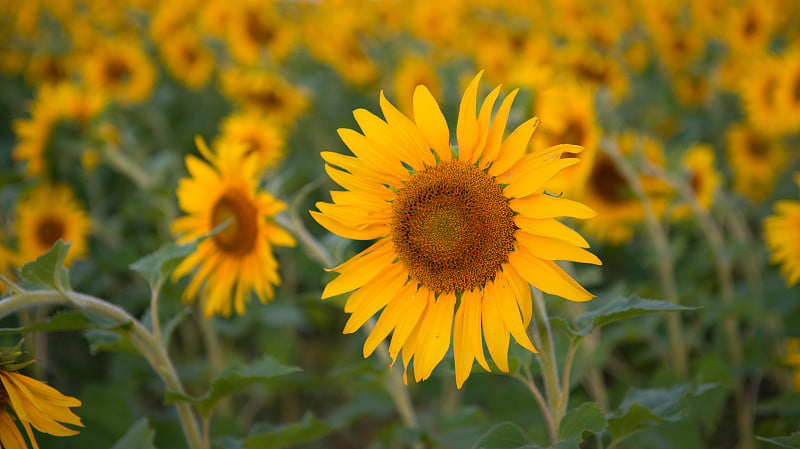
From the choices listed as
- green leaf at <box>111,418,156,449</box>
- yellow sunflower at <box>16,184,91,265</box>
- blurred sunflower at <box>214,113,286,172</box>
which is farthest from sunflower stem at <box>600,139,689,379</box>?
yellow sunflower at <box>16,184,91,265</box>

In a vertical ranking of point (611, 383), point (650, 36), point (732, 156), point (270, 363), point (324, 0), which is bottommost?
point (611, 383)

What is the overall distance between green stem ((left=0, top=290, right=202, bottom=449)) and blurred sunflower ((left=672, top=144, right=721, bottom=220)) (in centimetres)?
237

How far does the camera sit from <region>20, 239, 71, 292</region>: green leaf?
1.35 metres

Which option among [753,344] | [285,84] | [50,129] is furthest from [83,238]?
[753,344]

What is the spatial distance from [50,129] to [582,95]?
2789 millimetres

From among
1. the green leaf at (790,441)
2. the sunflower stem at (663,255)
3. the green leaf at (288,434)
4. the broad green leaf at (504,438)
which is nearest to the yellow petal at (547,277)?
the broad green leaf at (504,438)

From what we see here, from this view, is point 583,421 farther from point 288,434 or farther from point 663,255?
point 663,255

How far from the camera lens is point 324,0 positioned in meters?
7.48

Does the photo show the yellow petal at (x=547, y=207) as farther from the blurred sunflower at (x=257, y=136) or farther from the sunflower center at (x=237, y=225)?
the blurred sunflower at (x=257, y=136)

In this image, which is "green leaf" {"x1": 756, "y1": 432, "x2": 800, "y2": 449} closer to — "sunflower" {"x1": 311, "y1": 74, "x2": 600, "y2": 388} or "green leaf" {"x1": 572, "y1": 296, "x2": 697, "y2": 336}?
"green leaf" {"x1": 572, "y1": 296, "x2": 697, "y2": 336}

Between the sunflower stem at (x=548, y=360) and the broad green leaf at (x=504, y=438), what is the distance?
84mm

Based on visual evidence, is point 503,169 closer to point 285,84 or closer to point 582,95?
point 582,95

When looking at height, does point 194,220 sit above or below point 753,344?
above

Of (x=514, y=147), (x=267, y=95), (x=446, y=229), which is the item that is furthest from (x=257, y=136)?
(x=514, y=147)
